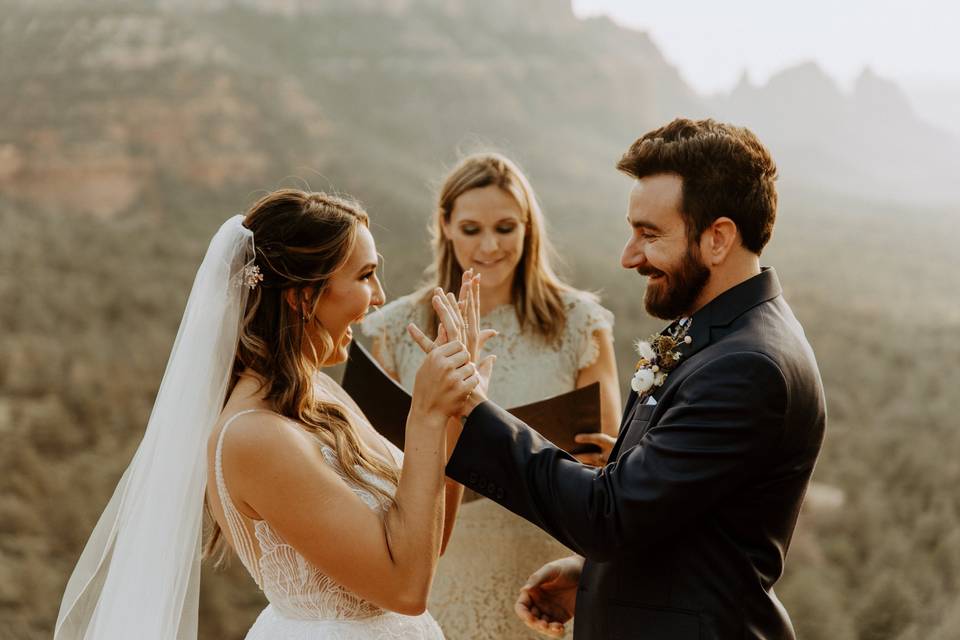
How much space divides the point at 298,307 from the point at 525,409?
104cm

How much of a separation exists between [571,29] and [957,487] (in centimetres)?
4306

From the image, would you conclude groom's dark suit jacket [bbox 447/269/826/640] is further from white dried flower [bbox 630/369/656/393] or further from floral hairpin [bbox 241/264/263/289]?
floral hairpin [bbox 241/264/263/289]

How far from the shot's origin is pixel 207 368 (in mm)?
2510

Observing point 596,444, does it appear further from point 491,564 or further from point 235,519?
point 235,519

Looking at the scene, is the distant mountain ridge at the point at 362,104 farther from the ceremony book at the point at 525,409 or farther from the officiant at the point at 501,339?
the ceremony book at the point at 525,409

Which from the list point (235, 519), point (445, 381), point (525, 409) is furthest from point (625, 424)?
point (235, 519)

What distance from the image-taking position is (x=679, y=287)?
2293 mm

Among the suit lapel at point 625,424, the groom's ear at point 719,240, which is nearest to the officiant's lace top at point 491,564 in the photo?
the suit lapel at point 625,424

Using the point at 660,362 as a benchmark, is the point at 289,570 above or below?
below

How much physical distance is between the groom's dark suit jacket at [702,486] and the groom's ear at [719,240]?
102mm

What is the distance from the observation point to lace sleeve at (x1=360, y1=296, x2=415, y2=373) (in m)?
4.01

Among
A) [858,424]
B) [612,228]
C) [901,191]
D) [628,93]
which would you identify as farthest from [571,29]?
[858,424]

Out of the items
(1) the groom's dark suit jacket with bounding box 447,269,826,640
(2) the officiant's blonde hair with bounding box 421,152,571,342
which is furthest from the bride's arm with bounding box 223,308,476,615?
(2) the officiant's blonde hair with bounding box 421,152,571,342

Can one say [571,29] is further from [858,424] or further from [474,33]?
[858,424]
